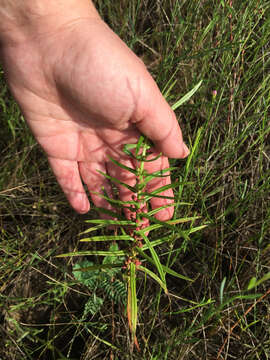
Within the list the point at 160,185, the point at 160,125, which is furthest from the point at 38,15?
the point at 160,185

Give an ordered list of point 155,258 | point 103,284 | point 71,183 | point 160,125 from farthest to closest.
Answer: point 71,183
point 103,284
point 160,125
point 155,258

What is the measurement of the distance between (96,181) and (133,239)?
60 centimetres

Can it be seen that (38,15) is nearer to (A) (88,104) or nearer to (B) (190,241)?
(A) (88,104)

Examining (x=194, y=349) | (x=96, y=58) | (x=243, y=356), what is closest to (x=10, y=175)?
(x=96, y=58)

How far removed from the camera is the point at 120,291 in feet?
4.74

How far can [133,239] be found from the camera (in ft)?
3.82

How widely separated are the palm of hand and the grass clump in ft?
0.47

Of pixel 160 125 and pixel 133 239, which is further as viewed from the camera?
pixel 160 125

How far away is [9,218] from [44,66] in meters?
0.91

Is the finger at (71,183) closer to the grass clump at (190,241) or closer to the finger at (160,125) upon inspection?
the grass clump at (190,241)

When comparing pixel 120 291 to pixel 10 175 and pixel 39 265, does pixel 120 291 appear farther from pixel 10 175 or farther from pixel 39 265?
pixel 10 175

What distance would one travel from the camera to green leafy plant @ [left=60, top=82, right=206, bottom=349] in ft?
3.64

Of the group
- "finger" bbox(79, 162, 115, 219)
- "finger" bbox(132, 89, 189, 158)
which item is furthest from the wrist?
"finger" bbox(79, 162, 115, 219)

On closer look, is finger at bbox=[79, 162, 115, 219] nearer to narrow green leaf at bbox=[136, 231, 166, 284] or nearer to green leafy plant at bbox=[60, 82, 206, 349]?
green leafy plant at bbox=[60, 82, 206, 349]
